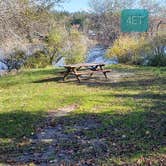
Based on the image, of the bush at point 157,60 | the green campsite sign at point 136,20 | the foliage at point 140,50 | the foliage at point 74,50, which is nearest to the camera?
the bush at point 157,60

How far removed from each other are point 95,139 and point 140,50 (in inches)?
725

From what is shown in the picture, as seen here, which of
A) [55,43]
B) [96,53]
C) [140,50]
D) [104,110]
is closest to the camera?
[104,110]

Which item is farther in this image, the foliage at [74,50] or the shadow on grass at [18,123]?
the foliage at [74,50]

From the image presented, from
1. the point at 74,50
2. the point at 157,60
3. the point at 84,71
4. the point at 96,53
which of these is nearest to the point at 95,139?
the point at 84,71

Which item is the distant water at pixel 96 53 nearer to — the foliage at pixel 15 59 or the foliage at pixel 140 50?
the foliage at pixel 15 59

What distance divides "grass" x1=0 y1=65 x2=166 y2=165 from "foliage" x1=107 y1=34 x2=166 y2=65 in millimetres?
7764

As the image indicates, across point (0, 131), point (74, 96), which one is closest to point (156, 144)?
point (0, 131)

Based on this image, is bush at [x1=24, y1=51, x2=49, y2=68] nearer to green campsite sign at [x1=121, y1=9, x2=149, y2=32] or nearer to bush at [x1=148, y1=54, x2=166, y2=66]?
green campsite sign at [x1=121, y1=9, x2=149, y2=32]

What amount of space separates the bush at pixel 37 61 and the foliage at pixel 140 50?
15.3 feet

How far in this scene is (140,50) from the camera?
81.4 ft

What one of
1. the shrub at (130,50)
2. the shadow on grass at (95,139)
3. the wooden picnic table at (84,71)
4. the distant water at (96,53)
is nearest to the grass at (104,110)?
the shadow on grass at (95,139)

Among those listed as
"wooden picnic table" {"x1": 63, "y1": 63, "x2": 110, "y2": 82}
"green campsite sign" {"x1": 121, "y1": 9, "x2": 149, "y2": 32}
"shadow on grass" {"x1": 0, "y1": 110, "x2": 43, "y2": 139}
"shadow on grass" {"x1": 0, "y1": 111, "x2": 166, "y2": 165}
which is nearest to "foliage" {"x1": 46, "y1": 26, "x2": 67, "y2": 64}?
"green campsite sign" {"x1": 121, "y1": 9, "x2": 149, "y2": 32}

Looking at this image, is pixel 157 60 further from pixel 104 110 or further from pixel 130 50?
pixel 104 110

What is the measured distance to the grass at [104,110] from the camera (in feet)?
20.9
